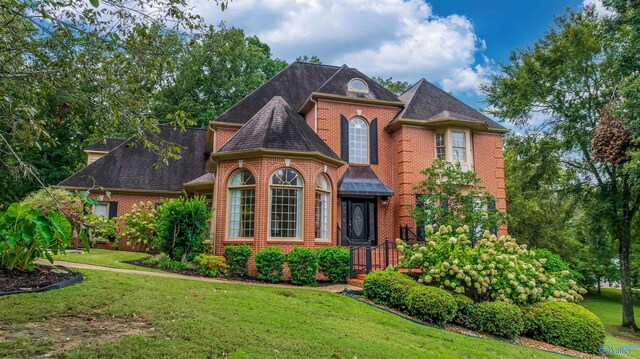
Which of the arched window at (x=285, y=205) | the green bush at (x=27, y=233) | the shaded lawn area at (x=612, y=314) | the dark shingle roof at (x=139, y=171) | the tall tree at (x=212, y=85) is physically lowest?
the shaded lawn area at (x=612, y=314)

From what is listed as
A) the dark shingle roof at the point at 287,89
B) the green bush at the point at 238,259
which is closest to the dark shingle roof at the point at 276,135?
the green bush at the point at 238,259

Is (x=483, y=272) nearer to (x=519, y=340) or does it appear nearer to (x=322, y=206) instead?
(x=519, y=340)

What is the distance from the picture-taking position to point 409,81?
37125 millimetres

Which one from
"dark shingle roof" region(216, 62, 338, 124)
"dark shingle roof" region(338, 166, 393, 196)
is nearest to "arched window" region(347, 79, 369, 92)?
"dark shingle roof" region(216, 62, 338, 124)

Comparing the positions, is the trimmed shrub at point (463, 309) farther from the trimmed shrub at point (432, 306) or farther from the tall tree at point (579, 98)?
the tall tree at point (579, 98)

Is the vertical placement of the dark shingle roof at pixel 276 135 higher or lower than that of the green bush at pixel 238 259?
higher

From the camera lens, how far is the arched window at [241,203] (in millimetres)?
12547

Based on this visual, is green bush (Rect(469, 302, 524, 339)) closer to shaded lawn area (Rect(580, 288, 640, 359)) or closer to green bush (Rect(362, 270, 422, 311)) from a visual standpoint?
green bush (Rect(362, 270, 422, 311))

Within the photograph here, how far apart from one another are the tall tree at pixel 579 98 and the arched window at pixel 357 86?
7004mm

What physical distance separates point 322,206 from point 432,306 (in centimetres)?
562

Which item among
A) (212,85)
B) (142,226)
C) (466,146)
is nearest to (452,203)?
(466,146)

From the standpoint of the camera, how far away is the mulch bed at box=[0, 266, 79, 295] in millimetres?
6294

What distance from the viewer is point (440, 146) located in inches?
665

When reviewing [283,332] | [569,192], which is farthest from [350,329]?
[569,192]
